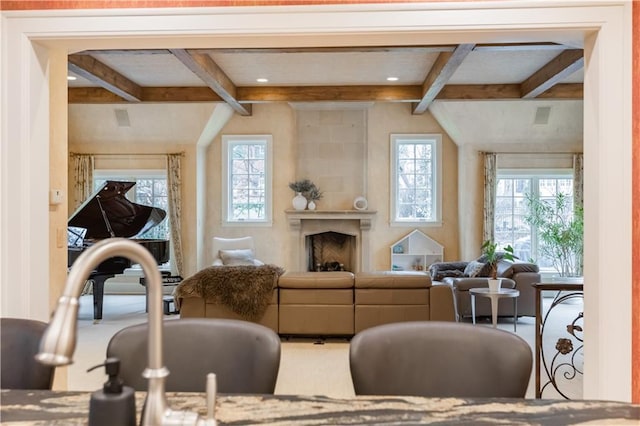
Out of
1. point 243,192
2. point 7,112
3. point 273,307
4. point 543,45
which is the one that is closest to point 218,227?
point 243,192

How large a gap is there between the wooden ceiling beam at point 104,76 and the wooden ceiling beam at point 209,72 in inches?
43.9

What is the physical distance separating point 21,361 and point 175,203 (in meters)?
7.31

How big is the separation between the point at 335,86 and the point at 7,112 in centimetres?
539

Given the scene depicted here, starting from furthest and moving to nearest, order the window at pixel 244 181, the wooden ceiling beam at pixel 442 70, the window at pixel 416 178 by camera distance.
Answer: the window at pixel 244 181, the window at pixel 416 178, the wooden ceiling beam at pixel 442 70

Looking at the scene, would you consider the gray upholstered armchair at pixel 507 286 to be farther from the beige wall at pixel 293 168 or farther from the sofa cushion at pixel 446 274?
the beige wall at pixel 293 168

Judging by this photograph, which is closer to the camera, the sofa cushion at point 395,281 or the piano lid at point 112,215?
the sofa cushion at point 395,281

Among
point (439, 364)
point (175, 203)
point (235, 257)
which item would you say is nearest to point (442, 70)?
point (235, 257)

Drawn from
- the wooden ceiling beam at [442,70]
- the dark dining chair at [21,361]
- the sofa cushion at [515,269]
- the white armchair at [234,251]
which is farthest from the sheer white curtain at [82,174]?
the dark dining chair at [21,361]

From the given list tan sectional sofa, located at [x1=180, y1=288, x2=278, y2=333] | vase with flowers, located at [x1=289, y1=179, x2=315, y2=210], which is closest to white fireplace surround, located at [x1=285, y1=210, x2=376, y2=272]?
vase with flowers, located at [x1=289, y1=179, x2=315, y2=210]

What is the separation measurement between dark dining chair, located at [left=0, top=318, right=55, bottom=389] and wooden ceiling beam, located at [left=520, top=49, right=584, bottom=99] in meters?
5.31

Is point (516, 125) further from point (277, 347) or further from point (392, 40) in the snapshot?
point (277, 347)

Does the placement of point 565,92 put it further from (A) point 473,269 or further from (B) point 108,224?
(B) point 108,224

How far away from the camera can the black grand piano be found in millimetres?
6301

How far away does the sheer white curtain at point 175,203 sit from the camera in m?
8.59
